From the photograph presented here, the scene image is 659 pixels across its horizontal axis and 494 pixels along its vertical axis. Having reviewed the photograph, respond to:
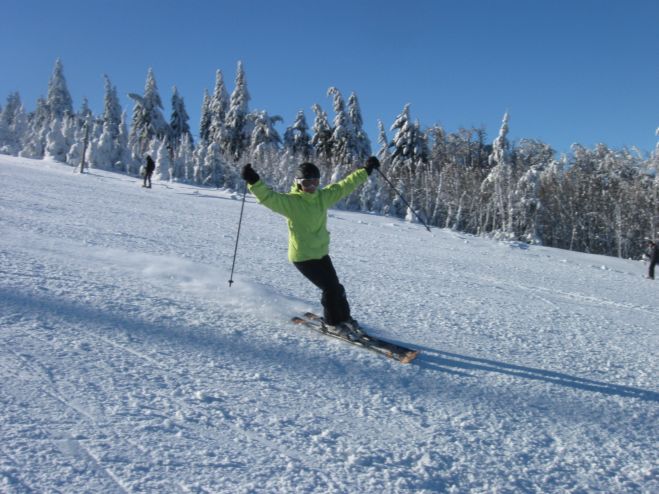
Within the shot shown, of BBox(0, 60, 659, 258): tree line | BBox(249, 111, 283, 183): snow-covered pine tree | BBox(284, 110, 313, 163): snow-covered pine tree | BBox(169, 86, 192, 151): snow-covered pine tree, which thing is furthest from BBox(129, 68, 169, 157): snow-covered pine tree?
BBox(284, 110, 313, 163): snow-covered pine tree

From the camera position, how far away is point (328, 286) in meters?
4.73

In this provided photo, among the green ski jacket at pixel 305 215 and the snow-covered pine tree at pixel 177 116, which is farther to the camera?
the snow-covered pine tree at pixel 177 116

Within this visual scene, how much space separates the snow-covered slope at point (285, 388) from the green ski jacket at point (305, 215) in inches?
30.9

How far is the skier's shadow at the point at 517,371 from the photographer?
161 inches

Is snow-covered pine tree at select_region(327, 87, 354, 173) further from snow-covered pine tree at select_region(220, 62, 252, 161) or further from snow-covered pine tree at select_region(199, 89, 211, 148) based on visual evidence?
snow-covered pine tree at select_region(199, 89, 211, 148)

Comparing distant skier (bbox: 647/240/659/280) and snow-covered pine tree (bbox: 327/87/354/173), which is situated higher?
snow-covered pine tree (bbox: 327/87/354/173)

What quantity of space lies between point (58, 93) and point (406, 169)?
55.2 m

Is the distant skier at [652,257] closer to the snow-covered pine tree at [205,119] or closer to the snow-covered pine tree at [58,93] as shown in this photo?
the snow-covered pine tree at [205,119]

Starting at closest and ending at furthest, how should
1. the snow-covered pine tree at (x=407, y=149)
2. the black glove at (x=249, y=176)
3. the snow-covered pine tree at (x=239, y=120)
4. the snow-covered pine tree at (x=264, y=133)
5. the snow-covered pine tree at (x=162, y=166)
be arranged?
1. the black glove at (x=249, y=176)
2. the snow-covered pine tree at (x=162, y=166)
3. the snow-covered pine tree at (x=407, y=149)
4. the snow-covered pine tree at (x=264, y=133)
5. the snow-covered pine tree at (x=239, y=120)

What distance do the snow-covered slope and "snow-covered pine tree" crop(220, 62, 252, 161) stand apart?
45.6 metres

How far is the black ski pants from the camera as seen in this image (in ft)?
15.4

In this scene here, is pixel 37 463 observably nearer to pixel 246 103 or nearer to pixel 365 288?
pixel 365 288

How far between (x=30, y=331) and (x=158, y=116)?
174 feet

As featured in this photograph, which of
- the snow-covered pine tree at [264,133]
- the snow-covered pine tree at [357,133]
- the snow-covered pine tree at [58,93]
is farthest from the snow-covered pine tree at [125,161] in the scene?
the snow-covered pine tree at [58,93]
